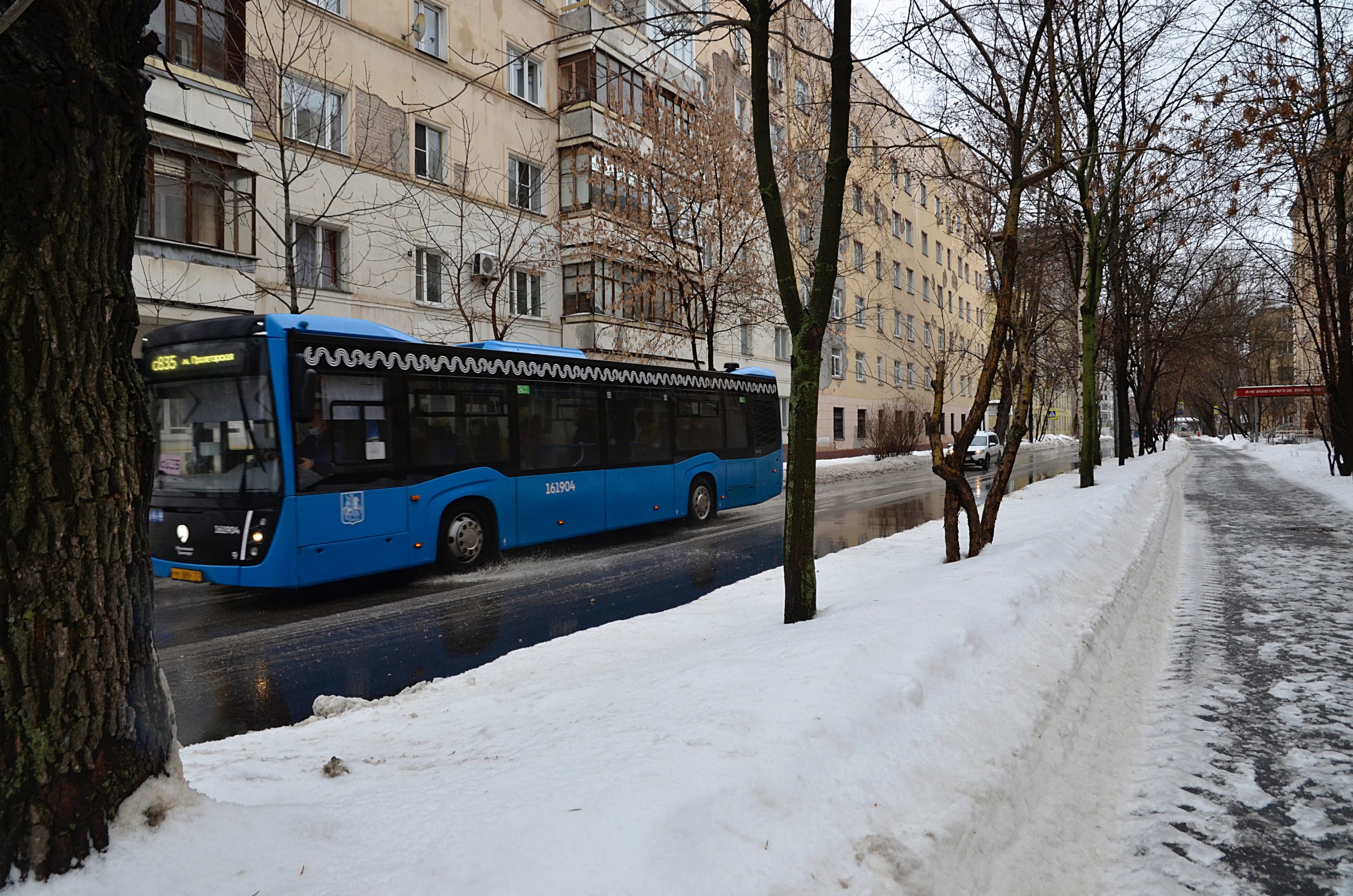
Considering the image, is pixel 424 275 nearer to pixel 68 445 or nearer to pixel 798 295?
pixel 798 295

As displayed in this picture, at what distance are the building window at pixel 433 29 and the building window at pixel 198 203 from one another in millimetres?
7197

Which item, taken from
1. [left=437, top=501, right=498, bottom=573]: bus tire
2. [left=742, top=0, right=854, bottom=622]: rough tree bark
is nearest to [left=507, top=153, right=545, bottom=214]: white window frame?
[left=437, top=501, right=498, bottom=573]: bus tire

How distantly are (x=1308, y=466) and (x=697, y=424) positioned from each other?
83.7ft

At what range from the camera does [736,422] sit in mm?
15516

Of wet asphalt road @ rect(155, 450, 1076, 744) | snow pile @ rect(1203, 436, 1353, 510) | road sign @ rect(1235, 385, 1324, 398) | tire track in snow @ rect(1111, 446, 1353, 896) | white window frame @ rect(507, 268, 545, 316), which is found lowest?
wet asphalt road @ rect(155, 450, 1076, 744)

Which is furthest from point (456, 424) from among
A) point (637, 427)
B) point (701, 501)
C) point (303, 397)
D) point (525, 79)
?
point (525, 79)

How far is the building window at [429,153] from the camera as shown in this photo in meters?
21.5

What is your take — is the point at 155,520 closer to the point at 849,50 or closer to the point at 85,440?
the point at 85,440

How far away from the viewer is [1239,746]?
168 inches

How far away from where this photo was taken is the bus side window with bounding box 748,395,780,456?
53.0 feet

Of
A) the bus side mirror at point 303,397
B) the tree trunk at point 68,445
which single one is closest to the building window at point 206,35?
the bus side mirror at point 303,397

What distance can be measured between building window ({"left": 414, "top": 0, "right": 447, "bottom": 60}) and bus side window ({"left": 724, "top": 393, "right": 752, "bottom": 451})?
13401 millimetres

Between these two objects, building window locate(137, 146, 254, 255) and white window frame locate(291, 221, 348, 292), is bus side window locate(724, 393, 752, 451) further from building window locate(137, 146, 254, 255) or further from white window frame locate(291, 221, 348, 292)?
building window locate(137, 146, 254, 255)

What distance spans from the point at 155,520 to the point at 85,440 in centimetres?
693
